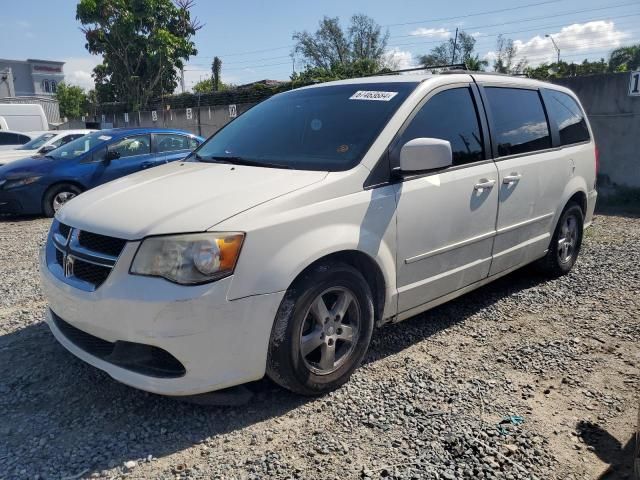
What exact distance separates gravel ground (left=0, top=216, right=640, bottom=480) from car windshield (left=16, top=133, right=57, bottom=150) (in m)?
11.3

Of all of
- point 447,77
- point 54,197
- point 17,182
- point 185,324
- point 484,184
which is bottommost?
point 54,197

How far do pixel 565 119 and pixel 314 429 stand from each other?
3.97m

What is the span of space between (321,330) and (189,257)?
894 millimetres

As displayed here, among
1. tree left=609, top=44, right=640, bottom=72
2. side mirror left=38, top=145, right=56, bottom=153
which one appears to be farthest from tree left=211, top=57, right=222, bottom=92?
side mirror left=38, top=145, right=56, bottom=153

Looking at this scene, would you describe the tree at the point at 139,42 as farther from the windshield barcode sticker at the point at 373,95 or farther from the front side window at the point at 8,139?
the windshield barcode sticker at the point at 373,95

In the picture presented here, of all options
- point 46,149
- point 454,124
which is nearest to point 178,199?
point 454,124

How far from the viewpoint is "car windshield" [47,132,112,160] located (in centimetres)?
936

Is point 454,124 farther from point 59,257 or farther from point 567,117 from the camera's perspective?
point 59,257

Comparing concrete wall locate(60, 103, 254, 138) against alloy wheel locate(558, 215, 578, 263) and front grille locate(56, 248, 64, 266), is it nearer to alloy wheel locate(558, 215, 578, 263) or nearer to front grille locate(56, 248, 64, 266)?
alloy wheel locate(558, 215, 578, 263)

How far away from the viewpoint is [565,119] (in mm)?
5113

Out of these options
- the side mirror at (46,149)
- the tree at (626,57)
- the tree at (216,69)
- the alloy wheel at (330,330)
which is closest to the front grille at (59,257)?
the alloy wheel at (330,330)

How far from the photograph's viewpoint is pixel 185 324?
2549 mm

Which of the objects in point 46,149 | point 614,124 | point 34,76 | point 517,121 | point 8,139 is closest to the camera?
point 517,121

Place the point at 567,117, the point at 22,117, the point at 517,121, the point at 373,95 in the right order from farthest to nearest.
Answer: the point at 22,117 < the point at 567,117 < the point at 517,121 < the point at 373,95
